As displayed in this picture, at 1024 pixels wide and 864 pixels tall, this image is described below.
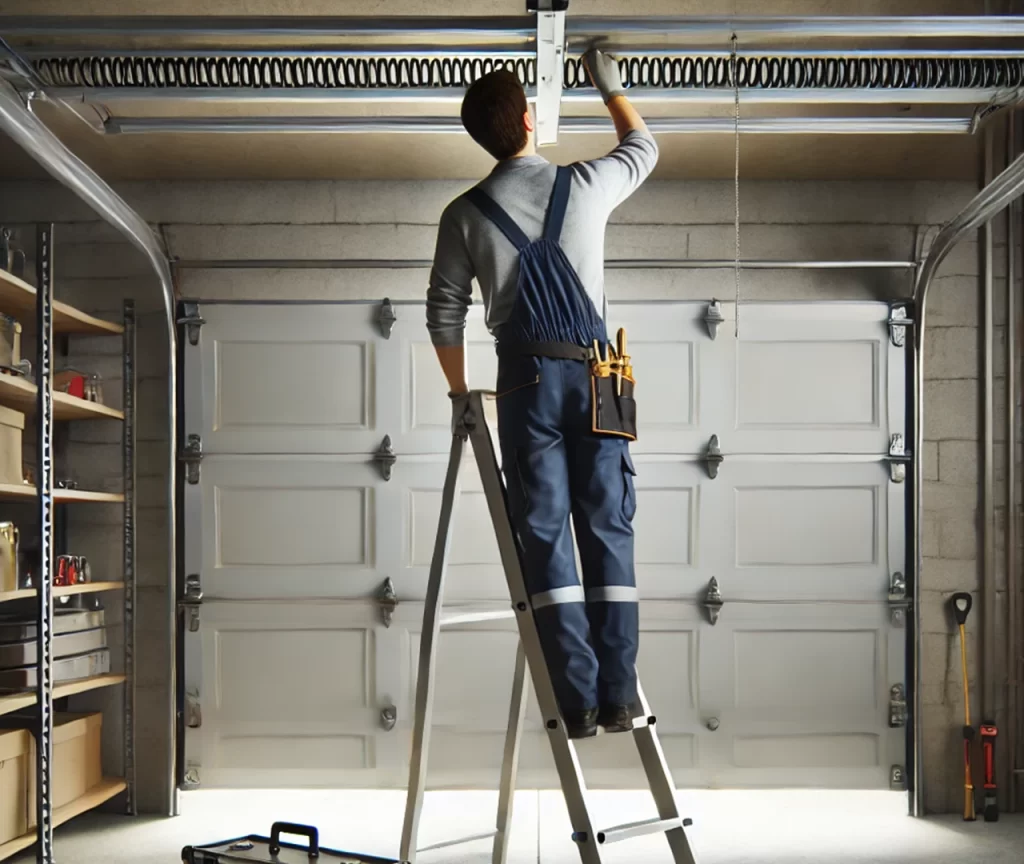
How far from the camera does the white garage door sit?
516 cm

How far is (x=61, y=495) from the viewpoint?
4379 mm

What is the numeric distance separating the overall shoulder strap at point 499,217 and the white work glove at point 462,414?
48cm

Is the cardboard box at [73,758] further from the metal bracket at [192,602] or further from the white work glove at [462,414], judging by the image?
the white work glove at [462,414]

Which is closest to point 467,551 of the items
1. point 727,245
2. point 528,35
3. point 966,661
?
point 727,245

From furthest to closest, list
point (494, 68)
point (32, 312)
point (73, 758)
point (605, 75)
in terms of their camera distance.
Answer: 1. point (32, 312)
2. point (73, 758)
3. point (494, 68)
4. point (605, 75)

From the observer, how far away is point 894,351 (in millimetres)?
5227

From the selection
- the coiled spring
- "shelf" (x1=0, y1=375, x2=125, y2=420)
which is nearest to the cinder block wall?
"shelf" (x1=0, y1=375, x2=125, y2=420)

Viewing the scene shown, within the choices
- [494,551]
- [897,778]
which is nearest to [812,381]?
[494,551]

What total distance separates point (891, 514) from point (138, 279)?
342cm

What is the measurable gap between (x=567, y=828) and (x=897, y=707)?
1.55 meters

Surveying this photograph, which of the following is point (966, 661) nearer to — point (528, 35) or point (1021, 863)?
point (1021, 863)

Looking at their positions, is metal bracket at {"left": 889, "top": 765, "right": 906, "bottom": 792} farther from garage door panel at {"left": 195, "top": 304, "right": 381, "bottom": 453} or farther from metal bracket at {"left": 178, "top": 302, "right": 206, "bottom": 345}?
metal bracket at {"left": 178, "top": 302, "right": 206, "bottom": 345}

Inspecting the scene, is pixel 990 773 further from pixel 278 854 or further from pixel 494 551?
pixel 278 854

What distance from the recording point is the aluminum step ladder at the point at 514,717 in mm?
2549
